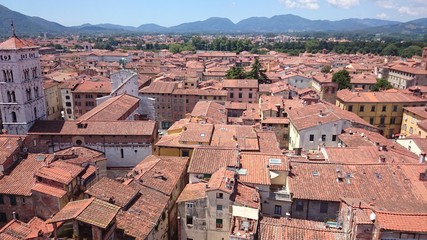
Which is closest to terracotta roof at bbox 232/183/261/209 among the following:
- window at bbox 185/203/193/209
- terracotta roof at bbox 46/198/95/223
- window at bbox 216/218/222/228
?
window at bbox 216/218/222/228

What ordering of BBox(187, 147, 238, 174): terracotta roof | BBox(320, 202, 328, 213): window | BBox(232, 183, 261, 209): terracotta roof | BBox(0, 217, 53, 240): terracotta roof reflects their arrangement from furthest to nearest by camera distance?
BBox(187, 147, 238, 174): terracotta roof, BBox(320, 202, 328, 213): window, BBox(232, 183, 261, 209): terracotta roof, BBox(0, 217, 53, 240): terracotta roof

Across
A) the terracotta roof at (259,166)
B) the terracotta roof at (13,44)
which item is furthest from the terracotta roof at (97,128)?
the terracotta roof at (259,166)

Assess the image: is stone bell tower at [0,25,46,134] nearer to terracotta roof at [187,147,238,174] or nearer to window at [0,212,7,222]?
window at [0,212,7,222]

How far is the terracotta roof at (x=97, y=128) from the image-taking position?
42156 millimetres

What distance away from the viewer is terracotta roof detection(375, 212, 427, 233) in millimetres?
20703

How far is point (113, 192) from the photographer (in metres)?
28.9

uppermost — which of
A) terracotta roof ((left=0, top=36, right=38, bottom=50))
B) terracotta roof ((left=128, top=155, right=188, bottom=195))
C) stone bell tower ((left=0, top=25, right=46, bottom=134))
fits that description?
terracotta roof ((left=0, top=36, right=38, bottom=50))

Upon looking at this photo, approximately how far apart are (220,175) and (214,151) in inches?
199

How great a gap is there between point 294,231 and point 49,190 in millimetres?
21242

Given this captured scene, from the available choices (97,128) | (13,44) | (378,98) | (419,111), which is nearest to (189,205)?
(97,128)

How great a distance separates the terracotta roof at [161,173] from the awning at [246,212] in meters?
7.41

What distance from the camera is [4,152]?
113ft

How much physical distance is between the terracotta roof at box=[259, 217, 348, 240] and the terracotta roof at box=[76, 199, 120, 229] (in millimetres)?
10929

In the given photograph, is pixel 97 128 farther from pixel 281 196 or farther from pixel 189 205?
pixel 281 196
